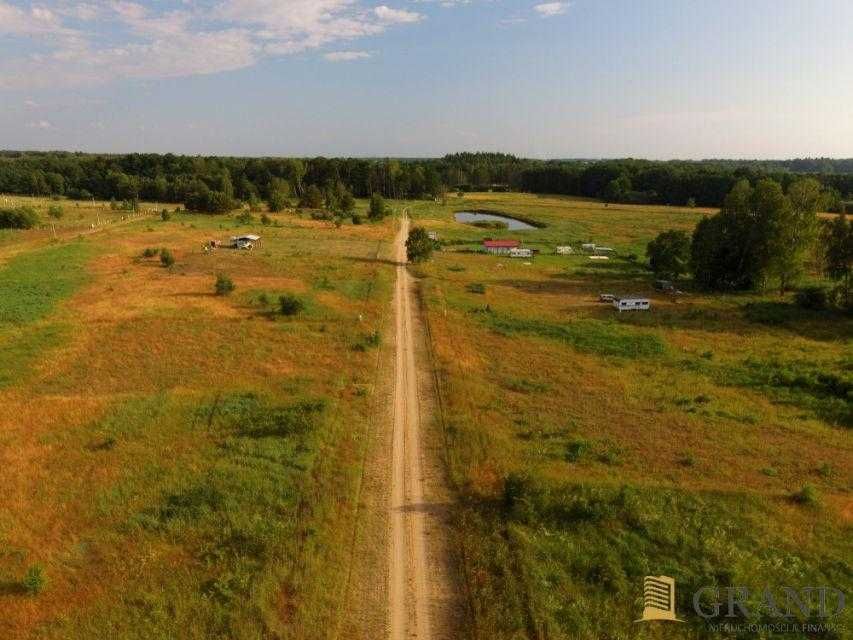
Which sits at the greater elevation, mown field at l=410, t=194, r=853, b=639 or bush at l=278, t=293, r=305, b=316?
bush at l=278, t=293, r=305, b=316

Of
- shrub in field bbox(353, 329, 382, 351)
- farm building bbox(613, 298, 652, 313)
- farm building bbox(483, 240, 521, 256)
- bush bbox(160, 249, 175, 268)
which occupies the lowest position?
shrub in field bbox(353, 329, 382, 351)

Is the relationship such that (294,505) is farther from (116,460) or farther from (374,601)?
(116,460)

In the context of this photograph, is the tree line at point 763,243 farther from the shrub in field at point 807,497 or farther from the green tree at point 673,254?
the shrub in field at point 807,497

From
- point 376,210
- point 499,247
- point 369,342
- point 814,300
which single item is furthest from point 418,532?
point 376,210

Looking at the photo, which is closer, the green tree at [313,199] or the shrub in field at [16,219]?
the shrub in field at [16,219]

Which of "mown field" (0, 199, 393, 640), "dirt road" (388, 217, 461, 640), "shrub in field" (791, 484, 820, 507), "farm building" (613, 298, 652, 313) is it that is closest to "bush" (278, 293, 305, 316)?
"mown field" (0, 199, 393, 640)

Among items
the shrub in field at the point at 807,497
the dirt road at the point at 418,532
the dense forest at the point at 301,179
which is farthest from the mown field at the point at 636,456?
the dense forest at the point at 301,179

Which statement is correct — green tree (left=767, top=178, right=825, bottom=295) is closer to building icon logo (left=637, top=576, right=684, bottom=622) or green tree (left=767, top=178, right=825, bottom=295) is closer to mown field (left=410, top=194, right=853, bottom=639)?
mown field (left=410, top=194, right=853, bottom=639)
